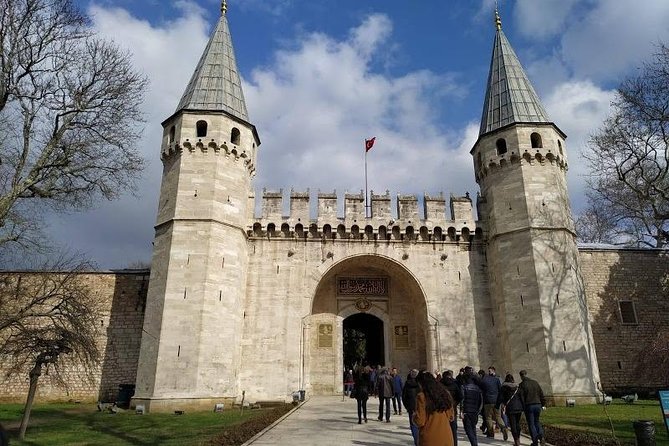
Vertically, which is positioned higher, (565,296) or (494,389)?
(565,296)

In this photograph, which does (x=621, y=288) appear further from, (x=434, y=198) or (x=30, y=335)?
(x=30, y=335)

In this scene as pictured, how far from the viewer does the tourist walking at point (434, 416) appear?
18.3 feet

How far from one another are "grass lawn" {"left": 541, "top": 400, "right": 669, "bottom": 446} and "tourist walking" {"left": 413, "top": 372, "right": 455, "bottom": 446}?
17.1 ft

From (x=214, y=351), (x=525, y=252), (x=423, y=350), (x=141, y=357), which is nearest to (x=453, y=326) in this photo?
(x=423, y=350)

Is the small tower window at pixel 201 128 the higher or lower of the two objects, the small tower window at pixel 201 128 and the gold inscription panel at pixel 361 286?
the higher

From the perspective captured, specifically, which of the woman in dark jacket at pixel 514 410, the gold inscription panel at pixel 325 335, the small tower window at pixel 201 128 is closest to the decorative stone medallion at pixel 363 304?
the gold inscription panel at pixel 325 335

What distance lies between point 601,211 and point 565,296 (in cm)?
1596

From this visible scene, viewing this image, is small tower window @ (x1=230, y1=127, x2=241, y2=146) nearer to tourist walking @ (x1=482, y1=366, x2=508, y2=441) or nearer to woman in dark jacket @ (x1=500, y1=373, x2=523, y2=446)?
tourist walking @ (x1=482, y1=366, x2=508, y2=441)

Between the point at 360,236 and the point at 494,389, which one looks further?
the point at 360,236

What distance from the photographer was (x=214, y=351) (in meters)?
16.4

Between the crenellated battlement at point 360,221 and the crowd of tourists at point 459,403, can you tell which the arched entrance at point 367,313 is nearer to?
the crenellated battlement at point 360,221

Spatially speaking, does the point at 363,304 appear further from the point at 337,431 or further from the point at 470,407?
the point at 470,407

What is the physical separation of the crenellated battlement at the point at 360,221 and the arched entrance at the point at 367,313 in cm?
126

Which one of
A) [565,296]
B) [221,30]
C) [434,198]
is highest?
[221,30]
